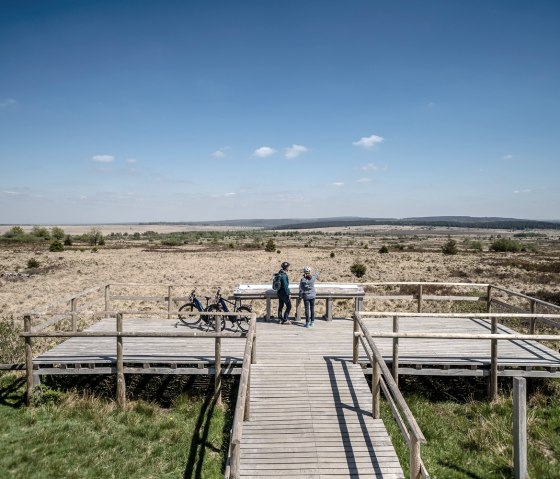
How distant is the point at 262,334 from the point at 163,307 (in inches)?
373

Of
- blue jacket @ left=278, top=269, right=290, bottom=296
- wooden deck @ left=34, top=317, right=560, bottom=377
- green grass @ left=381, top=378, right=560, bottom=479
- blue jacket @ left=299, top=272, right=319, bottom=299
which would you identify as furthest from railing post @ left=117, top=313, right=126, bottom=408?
green grass @ left=381, top=378, right=560, bottom=479

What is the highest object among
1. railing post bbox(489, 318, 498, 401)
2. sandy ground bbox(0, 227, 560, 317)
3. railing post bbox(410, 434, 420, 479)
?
railing post bbox(410, 434, 420, 479)

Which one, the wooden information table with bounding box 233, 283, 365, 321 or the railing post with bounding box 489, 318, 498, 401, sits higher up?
the wooden information table with bounding box 233, 283, 365, 321

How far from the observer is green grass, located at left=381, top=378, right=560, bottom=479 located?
259 inches

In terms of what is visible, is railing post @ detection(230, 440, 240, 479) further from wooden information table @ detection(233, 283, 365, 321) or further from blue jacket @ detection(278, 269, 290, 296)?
wooden information table @ detection(233, 283, 365, 321)

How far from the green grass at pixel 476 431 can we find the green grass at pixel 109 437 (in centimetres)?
352

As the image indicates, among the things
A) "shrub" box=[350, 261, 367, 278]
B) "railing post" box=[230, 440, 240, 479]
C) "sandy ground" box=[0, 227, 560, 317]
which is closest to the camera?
"railing post" box=[230, 440, 240, 479]

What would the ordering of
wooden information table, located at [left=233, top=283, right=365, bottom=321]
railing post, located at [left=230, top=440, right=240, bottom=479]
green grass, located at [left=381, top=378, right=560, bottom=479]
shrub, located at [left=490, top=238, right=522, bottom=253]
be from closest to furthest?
railing post, located at [left=230, top=440, right=240, bottom=479] → green grass, located at [left=381, top=378, right=560, bottom=479] → wooden information table, located at [left=233, top=283, right=365, bottom=321] → shrub, located at [left=490, top=238, right=522, bottom=253]

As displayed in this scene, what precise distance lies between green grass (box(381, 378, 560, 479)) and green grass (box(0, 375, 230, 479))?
352cm

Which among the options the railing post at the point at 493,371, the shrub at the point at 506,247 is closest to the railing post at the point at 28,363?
the railing post at the point at 493,371

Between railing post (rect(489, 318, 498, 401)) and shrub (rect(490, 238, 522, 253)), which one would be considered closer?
railing post (rect(489, 318, 498, 401))

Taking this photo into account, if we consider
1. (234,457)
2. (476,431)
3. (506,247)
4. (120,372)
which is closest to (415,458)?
(234,457)

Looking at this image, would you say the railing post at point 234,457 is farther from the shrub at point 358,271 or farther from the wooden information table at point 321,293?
the shrub at point 358,271

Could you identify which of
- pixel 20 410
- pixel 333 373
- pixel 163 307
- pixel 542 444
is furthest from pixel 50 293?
pixel 542 444
